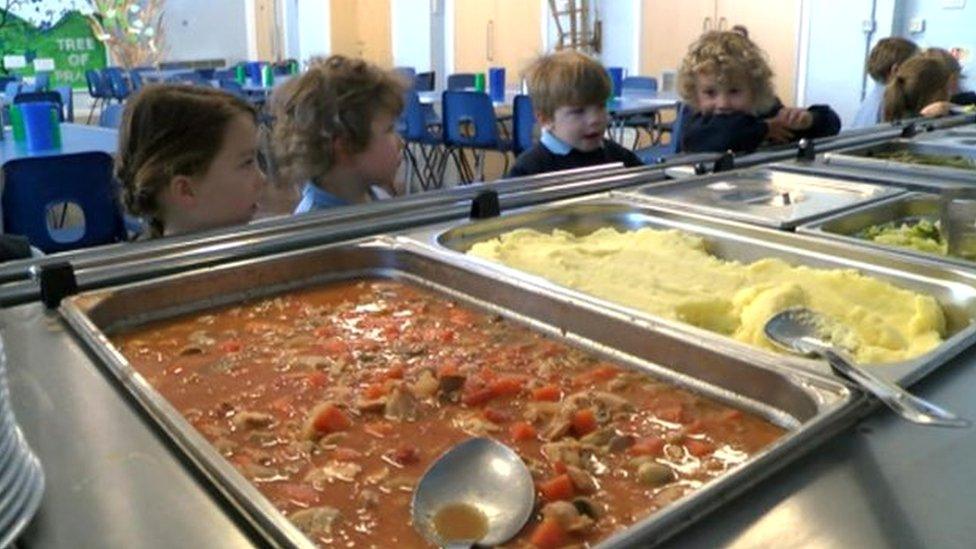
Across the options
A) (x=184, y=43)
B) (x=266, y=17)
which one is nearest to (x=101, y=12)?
(x=184, y=43)

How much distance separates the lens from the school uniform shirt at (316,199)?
6.44 ft

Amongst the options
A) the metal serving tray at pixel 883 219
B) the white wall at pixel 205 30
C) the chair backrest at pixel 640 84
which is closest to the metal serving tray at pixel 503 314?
the metal serving tray at pixel 883 219

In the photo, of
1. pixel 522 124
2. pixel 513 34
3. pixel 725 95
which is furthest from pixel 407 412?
pixel 513 34

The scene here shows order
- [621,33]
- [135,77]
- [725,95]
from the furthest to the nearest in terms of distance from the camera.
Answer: [621,33] → [135,77] → [725,95]

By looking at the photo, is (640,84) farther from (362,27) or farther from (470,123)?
(362,27)

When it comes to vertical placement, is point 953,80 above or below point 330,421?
above

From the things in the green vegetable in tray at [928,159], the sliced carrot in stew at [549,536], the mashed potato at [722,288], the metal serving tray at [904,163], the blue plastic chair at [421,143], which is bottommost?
the blue plastic chair at [421,143]

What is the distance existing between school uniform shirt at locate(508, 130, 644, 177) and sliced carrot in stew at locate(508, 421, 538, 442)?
1608mm

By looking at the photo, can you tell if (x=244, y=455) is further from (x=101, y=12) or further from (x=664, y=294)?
(x=101, y=12)

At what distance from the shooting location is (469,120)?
17.9 feet

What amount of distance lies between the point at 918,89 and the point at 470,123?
2824 millimetres

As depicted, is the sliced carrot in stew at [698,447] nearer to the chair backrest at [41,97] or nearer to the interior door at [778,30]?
the chair backrest at [41,97]

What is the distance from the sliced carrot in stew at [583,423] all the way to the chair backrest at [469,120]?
15.2ft

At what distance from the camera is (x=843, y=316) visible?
108cm
